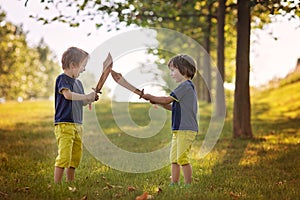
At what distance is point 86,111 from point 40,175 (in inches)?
536

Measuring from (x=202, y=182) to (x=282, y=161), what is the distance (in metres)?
2.54

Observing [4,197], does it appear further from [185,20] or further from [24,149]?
[185,20]

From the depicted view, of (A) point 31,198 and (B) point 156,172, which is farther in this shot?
(B) point 156,172

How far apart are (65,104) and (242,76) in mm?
6270

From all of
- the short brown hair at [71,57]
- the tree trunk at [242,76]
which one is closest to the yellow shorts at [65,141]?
the short brown hair at [71,57]

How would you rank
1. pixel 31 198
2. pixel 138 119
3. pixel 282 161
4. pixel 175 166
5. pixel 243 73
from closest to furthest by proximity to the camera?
1. pixel 31 198
2. pixel 175 166
3. pixel 282 161
4. pixel 243 73
5. pixel 138 119

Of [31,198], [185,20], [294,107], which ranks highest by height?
[185,20]

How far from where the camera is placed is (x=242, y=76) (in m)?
10.9

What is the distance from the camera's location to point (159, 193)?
521 centimetres

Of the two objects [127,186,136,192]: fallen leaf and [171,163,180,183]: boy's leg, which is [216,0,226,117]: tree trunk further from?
[127,186,136,192]: fallen leaf

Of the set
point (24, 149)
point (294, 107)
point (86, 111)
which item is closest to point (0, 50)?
point (86, 111)

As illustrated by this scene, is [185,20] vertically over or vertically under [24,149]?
over

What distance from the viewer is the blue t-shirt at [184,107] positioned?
18.7ft

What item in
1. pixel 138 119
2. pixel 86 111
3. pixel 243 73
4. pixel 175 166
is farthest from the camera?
pixel 86 111
